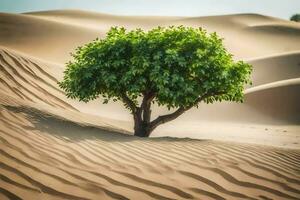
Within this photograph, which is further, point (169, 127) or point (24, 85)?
point (169, 127)

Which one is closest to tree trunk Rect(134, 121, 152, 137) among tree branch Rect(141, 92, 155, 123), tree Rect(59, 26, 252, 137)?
tree Rect(59, 26, 252, 137)

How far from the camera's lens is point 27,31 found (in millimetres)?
33562

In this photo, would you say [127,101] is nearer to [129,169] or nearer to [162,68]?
[162,68]

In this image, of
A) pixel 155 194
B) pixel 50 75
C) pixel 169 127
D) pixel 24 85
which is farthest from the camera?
pixel 50 75

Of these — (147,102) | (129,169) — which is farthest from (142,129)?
(129,169)

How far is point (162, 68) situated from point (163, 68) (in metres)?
0.11

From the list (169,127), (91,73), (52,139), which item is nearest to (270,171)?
(52,139)

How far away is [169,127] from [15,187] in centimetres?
1052

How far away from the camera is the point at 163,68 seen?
7523mm

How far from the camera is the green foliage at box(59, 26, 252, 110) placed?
7.37 m

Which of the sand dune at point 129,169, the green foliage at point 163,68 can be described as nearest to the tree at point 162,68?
the green foliage at point 163,68

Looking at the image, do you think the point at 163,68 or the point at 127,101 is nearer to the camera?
the point at 163,68

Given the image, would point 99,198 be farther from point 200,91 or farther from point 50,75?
point 50,75

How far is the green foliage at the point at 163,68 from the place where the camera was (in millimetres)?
7371
